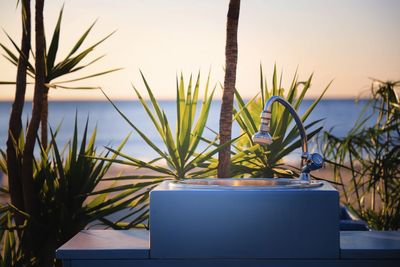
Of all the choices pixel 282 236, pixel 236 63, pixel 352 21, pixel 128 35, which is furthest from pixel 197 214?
pixel 352 21

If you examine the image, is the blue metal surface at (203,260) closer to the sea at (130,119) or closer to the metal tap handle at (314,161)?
the metal tap handle at (314,161)

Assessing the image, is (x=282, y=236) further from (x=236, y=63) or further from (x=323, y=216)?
(x=236, y=63)

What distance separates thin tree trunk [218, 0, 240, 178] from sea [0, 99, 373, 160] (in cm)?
1597

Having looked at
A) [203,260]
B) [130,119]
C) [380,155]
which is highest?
[130,119]

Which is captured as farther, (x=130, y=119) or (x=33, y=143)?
(x=130, y=119)

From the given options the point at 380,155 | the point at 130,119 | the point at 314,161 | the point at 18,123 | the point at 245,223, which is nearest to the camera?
the point at 245,223

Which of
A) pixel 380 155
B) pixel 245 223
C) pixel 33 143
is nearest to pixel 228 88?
pixel 33 143

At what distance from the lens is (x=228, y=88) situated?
12.2 feet

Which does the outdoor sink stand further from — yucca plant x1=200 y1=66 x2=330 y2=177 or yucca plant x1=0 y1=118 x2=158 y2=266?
yucca plant x1=200 y1=66 x2=330 y2=177

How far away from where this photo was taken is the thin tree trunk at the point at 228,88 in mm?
3717

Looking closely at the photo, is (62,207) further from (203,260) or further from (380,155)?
(380,155)

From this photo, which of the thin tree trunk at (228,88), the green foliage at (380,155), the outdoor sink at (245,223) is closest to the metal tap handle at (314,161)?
the outdoor sink at (245,223)

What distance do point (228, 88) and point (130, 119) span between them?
28.2 m

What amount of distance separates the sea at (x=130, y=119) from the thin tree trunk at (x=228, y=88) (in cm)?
1597
